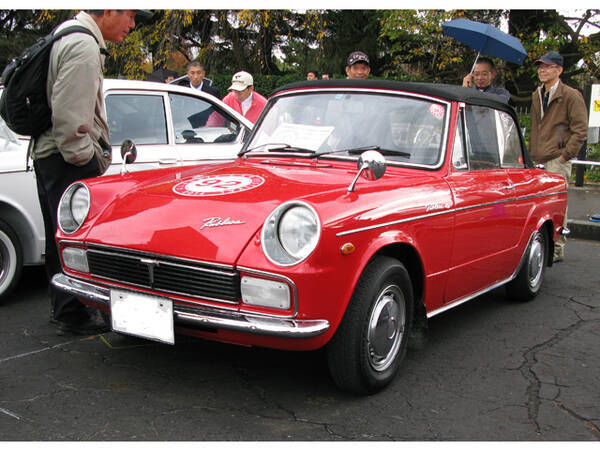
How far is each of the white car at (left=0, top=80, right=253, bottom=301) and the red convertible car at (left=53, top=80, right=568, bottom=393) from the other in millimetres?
1284

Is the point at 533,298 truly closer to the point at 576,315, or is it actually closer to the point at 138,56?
the point at 576,315

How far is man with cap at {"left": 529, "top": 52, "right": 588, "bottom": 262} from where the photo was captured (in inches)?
256

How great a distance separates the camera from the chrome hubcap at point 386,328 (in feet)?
10.5

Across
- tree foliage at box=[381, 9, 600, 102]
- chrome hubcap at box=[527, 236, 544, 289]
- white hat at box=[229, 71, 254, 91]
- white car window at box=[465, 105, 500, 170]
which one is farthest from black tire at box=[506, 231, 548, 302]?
tree foliage at box=[381, 9, 600, 102]

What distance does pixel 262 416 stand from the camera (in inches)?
118

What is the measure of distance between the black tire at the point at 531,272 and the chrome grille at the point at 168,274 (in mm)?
2969

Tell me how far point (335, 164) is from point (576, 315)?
7.86 feet

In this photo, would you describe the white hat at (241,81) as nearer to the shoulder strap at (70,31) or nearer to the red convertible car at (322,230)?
the red convertible car at (322,230)

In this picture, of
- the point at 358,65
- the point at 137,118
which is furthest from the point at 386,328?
the point at 358,65

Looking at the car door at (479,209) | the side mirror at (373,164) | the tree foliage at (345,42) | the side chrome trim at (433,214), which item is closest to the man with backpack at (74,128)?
the side mirror at (373,164)

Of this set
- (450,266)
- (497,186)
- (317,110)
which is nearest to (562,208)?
(497,186)

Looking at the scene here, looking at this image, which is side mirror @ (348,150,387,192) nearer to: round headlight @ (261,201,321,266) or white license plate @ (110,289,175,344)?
round headlight @ (261,201,321,266)

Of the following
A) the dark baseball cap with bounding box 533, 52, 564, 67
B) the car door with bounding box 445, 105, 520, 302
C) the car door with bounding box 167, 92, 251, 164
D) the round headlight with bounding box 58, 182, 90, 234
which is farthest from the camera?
the dark baseball cap with bounding box 533, 52, 564, 67

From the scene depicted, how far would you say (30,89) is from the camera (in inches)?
147
